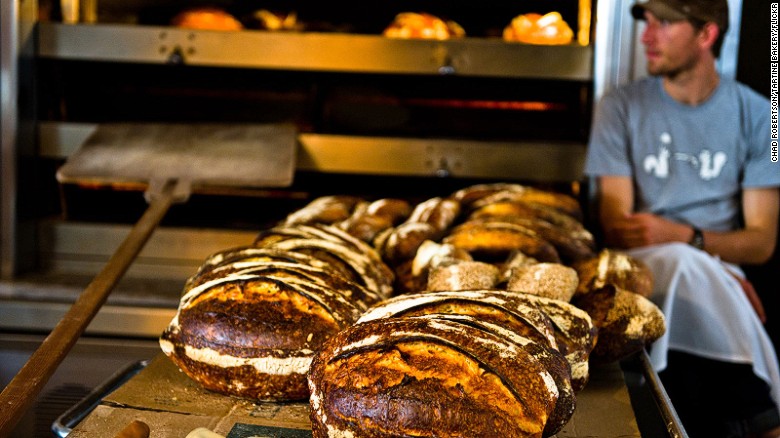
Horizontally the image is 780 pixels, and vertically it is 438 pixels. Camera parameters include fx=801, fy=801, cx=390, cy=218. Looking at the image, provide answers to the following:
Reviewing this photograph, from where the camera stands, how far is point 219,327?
1.19 metres

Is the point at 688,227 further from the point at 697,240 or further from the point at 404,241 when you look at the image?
the point at 404,241

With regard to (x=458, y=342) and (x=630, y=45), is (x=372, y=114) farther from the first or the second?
(x=458, y=342)

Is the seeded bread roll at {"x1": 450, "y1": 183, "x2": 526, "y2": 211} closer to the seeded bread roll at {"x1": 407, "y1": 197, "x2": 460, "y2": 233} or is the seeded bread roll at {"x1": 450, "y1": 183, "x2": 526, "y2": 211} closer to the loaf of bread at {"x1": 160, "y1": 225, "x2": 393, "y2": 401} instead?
the seeded bread roll at {"x1": 407, "y1": 197, "x2": 460, "y2": 233}

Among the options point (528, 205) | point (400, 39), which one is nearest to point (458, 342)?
point (528, 205)

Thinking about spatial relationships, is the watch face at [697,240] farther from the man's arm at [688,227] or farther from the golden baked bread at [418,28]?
the golden baked bread at [418,28]

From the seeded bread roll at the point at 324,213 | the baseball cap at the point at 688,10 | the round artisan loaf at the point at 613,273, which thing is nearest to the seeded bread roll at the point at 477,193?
the seeded bread roll at the point at 324,213

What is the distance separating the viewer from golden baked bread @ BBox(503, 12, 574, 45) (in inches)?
111

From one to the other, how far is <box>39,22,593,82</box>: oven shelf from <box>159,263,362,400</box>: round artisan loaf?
5.33 feet

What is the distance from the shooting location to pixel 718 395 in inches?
91.1

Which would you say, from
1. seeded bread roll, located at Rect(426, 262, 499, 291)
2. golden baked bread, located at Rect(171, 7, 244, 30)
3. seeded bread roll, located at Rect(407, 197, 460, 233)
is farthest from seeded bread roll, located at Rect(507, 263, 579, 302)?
golden baked bread, located at Rect(171, 7, 244, 30)

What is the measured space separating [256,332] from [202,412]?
0.48 feet

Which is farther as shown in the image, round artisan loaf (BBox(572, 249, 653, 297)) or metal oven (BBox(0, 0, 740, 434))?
metal oven (BBox(0, 0, 740, 434))

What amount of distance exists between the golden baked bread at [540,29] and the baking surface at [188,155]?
2.87ft

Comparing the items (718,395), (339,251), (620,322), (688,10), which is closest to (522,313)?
(620,322)
